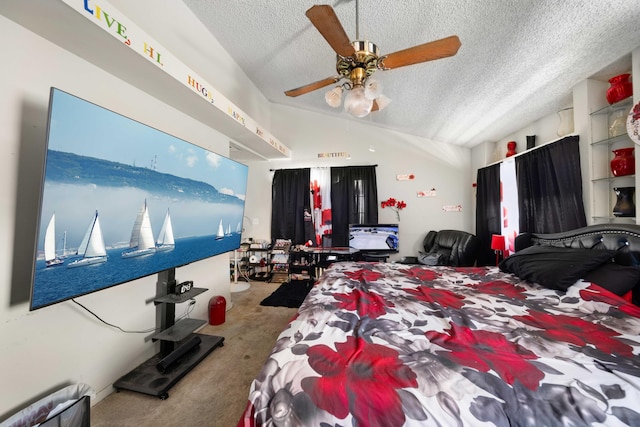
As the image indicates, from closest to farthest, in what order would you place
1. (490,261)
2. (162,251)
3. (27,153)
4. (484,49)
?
(27,153), (162,251), (484,49), (490,261)

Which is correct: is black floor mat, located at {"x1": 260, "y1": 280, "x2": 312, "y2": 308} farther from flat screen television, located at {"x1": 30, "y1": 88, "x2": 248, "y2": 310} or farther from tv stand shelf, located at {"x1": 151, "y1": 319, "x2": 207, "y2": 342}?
flat screen television, located at {"x1": 30, "y1": 88, "x2": 248, "y2": 310}

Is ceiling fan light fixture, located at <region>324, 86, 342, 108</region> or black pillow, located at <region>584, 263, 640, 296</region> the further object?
ceiling fan light fixture, located at <region>324, 86, 342, 108</region>

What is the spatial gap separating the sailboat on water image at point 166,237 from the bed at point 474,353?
113 centimetres

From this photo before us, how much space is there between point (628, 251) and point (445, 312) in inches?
53.1

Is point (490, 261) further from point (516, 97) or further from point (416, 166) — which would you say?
point (516, 97)

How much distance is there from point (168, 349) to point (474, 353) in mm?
2165

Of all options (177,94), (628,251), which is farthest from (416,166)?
(177,94)

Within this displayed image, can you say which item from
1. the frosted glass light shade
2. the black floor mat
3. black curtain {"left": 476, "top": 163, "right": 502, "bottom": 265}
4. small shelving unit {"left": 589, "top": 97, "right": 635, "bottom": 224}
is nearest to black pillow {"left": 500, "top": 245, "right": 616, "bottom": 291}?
small shelving unit {"left": 589, "top": 97, "right": 635, "bottom": 224}

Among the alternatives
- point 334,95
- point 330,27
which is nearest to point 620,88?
point 334,95

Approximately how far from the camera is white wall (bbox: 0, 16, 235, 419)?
43.4 inches

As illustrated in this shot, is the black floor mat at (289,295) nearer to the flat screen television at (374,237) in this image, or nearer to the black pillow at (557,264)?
the flat screen television at (374,237)

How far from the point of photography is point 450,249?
3395 millimetres

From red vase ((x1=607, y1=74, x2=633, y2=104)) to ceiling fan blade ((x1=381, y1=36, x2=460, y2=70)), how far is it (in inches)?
62.3

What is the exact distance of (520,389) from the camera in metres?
0.77
